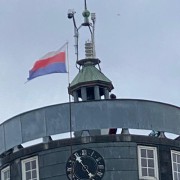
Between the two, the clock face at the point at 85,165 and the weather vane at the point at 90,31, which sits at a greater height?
the weather vane at the point at 90,31

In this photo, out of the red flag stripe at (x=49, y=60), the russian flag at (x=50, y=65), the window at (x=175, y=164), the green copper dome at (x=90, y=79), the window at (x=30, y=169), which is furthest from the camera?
the green copper dome at (x=90, y=79)

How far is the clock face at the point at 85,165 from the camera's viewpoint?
2419 inches

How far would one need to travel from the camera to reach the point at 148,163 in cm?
6244

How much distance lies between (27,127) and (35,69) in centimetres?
307

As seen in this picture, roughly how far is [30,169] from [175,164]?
750 centimetres

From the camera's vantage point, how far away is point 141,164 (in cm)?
6216

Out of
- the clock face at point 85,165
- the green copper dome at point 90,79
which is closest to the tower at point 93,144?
the clock face at point 85,165

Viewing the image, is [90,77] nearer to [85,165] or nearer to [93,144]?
[93,144]

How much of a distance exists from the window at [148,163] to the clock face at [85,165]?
201 centimetres

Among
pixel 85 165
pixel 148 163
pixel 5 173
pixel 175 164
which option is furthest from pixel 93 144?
pixel 5 173

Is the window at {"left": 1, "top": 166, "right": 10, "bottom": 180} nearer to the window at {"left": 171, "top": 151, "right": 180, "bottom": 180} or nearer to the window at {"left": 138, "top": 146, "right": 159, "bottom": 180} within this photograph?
the window at {"left": 138, "top": 146, "right": 159, "bottom": 180}

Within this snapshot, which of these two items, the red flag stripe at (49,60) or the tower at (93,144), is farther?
the red flag stripe at (49,60)

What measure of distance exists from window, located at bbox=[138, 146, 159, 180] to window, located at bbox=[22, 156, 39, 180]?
209 inches

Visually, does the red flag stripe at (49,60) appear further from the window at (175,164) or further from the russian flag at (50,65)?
the window at (175,164)
